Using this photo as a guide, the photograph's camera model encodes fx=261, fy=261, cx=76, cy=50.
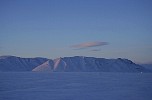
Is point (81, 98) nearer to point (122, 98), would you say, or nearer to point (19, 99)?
point (122, 98)

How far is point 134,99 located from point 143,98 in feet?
7.14

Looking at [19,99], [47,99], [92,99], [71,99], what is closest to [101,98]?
[92,99]

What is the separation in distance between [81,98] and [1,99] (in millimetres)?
13931

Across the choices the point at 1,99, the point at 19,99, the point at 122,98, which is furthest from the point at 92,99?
the point at 1,99

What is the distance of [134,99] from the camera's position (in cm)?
4547

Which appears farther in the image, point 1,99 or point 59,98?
point 59,98

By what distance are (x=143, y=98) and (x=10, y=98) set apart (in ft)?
77.6

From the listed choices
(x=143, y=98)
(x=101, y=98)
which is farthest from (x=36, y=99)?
(x=143, y=98)

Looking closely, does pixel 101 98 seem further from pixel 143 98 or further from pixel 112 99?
pixel 143 98

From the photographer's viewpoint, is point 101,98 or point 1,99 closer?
point 1,99

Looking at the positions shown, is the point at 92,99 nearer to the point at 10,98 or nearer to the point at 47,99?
the point at 47,99

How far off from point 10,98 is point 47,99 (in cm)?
662

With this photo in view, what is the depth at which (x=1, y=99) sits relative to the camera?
4425 centimetres

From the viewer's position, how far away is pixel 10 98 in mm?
46062
